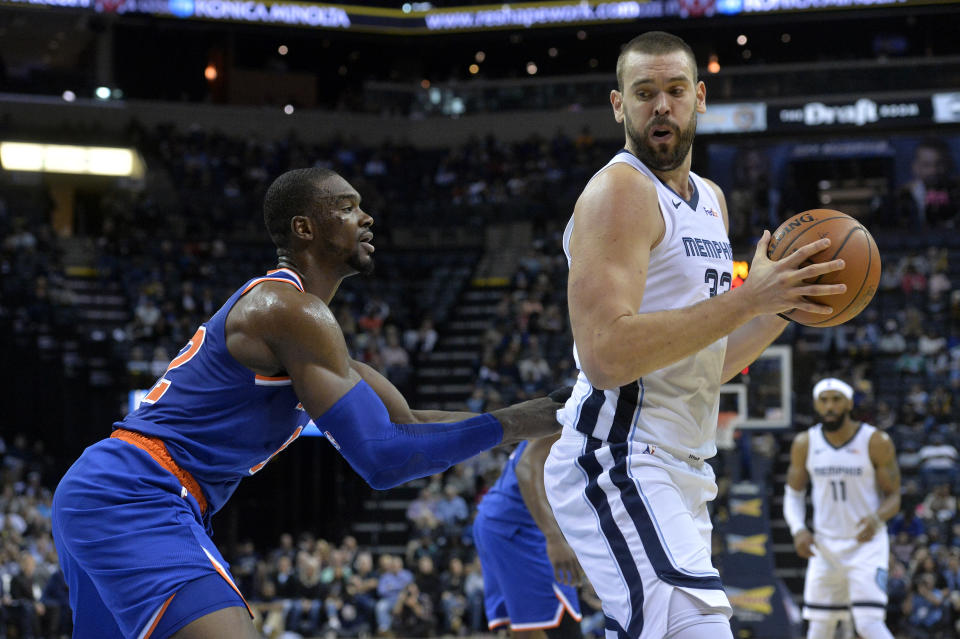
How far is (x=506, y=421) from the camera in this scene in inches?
140

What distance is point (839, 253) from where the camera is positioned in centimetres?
294

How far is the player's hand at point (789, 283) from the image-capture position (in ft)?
Result: 8.79

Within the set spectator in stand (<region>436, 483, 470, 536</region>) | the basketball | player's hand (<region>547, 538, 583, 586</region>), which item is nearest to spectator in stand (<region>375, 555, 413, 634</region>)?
spectator in stand (<region>436, 483, 470, 536</region>)

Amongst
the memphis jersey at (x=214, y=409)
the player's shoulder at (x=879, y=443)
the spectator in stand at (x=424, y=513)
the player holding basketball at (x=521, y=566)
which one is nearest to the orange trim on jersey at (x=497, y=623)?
the player holding basketball at (x=521, y=566)

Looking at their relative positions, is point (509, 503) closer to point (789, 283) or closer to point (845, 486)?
point (789, 283)

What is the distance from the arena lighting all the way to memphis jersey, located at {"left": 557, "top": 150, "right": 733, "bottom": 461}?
2314 cm

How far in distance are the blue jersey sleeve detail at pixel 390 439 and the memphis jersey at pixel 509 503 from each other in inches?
93.7

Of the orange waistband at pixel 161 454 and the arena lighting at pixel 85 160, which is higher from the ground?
the arena lighting at pixel 85 160

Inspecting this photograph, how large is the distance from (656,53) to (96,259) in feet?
63.7

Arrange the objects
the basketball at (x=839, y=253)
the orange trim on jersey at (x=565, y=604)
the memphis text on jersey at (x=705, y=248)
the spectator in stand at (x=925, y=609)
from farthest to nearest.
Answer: the spectator in stand at (x=925, y=609) < the orange trim on jersey at (x=565, y=604) < the memphis text on jersey at (x=705, y=248) < the basketball at (x=839, y=253)

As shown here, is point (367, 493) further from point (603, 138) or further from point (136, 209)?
point (603, 138)

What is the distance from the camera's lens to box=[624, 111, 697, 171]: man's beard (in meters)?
3.23

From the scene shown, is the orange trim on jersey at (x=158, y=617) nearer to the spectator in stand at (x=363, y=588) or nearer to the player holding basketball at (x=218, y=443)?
the player holding basketball at (x=218, y=443)

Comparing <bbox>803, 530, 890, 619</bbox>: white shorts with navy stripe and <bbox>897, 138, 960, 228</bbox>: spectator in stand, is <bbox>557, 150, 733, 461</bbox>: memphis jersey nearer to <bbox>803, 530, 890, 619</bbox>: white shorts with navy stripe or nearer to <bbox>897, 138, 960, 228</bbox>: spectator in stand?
Answer: <bbox>803, 530, 890, 619</bbox>: white shorts with navy stripe
